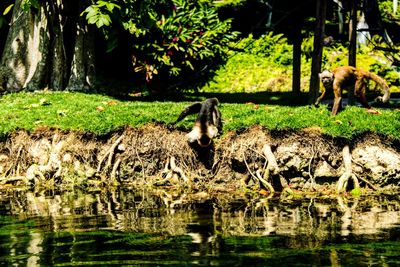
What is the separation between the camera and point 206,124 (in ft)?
40.0

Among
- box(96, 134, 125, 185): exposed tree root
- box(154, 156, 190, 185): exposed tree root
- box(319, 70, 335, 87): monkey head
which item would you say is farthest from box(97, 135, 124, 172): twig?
box(319, 70, 335, 87): monkey head

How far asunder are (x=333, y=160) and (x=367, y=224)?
347 cm

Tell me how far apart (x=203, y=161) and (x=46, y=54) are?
7.56 meters

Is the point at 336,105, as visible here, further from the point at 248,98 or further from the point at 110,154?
the point at 248,98

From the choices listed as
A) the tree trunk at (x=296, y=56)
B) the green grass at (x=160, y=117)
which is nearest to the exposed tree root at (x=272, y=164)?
the green grass at (x=160, y=117)

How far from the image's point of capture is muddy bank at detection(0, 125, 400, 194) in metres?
11.8

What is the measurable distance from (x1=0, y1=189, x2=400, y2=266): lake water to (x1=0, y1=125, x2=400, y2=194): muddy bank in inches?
35.3

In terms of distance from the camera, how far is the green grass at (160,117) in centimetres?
1204

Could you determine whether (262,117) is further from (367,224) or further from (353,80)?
(367,224)

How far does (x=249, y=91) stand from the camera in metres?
24.4

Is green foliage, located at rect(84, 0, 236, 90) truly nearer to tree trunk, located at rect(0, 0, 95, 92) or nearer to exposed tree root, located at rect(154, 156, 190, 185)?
tree trunk, located at rect(0, 0, 95, 92)

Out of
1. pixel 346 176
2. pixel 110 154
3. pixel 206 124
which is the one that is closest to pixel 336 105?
pixel 346 176

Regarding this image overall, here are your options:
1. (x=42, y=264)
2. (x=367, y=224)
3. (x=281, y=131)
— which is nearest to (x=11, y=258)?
(x=42, y=264)

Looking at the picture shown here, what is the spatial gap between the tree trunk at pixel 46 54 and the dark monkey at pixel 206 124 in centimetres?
620
